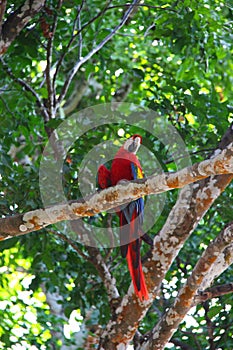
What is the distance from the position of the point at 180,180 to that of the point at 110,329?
1.33 m

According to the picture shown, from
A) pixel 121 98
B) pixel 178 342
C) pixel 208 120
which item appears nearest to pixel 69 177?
pixel 208 120

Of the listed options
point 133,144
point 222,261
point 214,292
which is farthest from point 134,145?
point 214,292

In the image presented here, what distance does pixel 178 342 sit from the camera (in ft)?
12.9

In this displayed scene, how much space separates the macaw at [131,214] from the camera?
354cm

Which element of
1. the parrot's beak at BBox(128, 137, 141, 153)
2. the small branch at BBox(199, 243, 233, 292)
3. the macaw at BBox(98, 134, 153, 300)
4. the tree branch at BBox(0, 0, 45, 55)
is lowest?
the small branch at BBox(199, 243, 233, 292)

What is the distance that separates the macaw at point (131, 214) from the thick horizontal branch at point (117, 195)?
77 centimetres

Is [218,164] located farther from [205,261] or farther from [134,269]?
[134,269]

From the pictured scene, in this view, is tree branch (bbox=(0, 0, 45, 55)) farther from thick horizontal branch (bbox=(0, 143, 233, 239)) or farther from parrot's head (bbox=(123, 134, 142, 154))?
thick horizontal branch (bbox=(0, 143, 233, 239))

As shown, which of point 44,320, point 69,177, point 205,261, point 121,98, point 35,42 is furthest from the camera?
point 121,98

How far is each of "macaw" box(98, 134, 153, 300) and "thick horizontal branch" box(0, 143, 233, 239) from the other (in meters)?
0.77

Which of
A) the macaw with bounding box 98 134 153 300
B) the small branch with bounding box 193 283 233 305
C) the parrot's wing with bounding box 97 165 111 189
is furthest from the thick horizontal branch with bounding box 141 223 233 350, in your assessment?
the parrot's wing with bounding box 97 165 111 189

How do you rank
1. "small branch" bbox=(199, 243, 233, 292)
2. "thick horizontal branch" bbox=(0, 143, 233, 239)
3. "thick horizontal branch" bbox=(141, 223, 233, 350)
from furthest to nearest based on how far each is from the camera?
"small branch" bbox=(199, 243, 233, 292)
"thick horizontal branch" bbox=(141, 223, 233, 350)
"thick horizontal branch" bbox=(0, 143, 233, 239)

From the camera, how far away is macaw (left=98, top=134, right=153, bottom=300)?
11.6 feet

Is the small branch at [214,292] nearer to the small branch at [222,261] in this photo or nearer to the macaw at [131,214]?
the small branch at [222,261]
